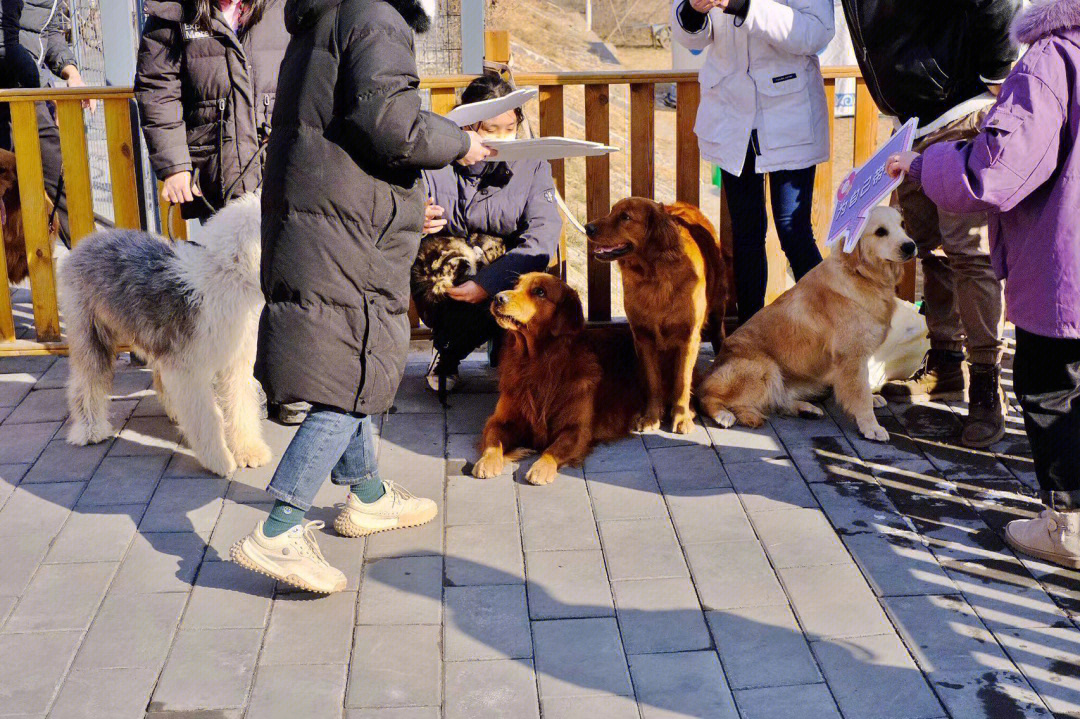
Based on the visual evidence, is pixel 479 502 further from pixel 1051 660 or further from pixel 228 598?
pixel 1051 660

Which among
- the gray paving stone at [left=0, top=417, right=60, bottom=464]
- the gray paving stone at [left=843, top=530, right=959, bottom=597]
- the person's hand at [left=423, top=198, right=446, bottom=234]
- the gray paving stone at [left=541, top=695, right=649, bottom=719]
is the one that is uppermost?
the person's hand at [left=423, top=198, right=446, bottom=234]

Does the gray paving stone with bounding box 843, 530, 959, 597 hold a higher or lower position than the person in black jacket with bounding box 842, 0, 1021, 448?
lower

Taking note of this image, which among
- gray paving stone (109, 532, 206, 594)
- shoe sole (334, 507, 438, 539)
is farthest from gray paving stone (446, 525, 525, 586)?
gray paving stone (109, 532, 206, 594)

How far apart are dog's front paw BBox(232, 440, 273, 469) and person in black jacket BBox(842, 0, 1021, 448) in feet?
9.18

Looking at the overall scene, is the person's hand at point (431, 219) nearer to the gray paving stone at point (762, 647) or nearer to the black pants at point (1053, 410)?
the gray paving stone at point (762, 647)

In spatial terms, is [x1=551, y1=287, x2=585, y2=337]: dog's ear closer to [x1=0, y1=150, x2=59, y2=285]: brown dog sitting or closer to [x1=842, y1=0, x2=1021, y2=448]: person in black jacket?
[x1=842, y1=0, x2=1021, y2=448]: person in black jacket

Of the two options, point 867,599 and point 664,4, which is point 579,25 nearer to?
point 664,4

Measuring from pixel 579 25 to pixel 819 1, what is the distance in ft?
58.8

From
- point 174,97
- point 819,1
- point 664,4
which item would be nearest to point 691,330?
point 819,1

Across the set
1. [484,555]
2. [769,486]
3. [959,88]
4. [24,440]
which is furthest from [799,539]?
[24,440]

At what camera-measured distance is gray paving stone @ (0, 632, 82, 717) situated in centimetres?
287

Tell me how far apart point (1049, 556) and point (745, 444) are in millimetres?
1328

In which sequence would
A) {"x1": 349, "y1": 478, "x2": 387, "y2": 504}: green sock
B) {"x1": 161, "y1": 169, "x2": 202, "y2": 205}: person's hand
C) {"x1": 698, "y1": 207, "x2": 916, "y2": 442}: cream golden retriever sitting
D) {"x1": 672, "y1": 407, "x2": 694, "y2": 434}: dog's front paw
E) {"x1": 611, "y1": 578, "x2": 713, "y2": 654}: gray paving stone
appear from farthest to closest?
1. {"x1": 672, "y1": 407, "x2": 694, "y2": 434}: dog's front paw
2. {"x1": 698, "y1": 207, "x2": 916, "y2": 442}: cream golden retriever sitting
3. {"x1": 161, "y1": 169, "x2": 202, "y2": 205}: person's hand
4. {"x1": 349, "y1": 478, "x2": 387, "y2": 504}: green sock
5. {"x1": 611, "y1": 578, "x2": 713, "y2": 654}: gray paving stone

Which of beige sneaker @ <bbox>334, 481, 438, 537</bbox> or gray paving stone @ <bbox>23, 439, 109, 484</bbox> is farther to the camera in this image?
gray paving stone @ <bbox>23, 439, 109, 484</bbox>
